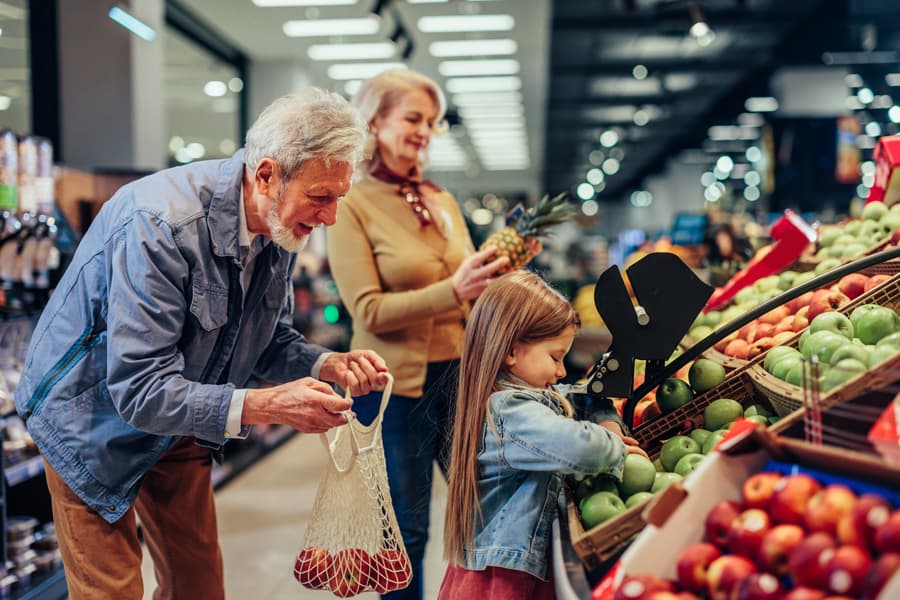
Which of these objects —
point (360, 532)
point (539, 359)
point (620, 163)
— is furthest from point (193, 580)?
point (620, 163)

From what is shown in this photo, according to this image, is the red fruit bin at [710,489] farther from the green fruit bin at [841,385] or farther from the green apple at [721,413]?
the green apple at [721,413]

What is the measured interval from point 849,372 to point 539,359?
2.26ft

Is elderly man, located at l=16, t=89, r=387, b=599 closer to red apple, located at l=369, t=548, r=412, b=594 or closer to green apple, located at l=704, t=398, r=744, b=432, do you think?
red apple, located at l=369, t=548, r=412, b=594

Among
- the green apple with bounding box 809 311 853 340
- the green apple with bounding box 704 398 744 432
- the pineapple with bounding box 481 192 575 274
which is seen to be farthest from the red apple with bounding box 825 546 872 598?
the pineapple with bounding box 481 192 575 274

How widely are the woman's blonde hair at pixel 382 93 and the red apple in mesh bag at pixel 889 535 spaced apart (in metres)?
1.90

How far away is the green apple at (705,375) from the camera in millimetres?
2014

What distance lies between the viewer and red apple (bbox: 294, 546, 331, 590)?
204cm

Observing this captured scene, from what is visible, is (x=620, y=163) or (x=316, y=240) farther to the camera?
(x=620, y=163)

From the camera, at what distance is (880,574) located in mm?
1094

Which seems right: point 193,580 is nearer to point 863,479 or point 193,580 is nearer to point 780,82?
point 863,479

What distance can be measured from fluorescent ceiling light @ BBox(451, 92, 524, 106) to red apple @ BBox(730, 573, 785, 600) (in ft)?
46.3

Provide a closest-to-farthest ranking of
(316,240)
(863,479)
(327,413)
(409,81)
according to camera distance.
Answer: (863,479) < (327,413) < (409,81) < (316,240)

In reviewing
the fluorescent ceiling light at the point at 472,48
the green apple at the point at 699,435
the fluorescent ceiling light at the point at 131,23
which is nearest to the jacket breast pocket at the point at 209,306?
the green apple at the point at 699,435

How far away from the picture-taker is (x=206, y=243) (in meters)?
1.91
